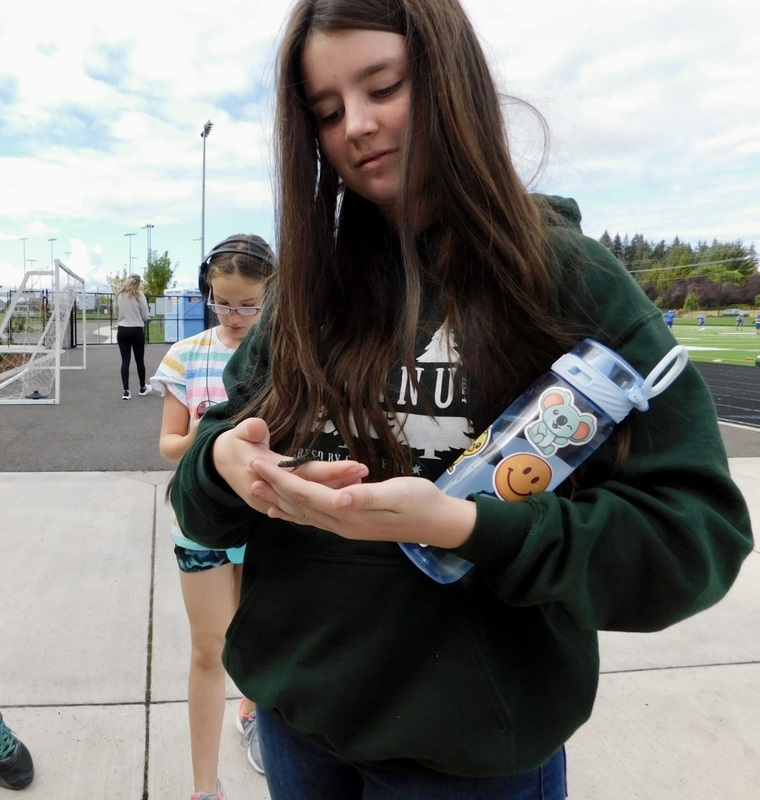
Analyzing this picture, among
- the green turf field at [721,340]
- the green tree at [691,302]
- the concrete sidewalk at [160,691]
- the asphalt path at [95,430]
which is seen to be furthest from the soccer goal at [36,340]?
the green tree at [691,302]

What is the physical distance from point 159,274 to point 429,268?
5207cm

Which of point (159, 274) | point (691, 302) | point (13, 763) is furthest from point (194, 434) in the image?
point (159, 274)

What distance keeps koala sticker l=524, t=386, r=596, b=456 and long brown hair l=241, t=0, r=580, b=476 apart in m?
0.14

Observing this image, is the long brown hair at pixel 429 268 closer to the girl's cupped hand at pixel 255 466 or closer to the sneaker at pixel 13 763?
the girl's cupped hand at pixel 255 466

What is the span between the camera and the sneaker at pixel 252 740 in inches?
97.3

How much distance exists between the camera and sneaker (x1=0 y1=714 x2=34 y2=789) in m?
2.26

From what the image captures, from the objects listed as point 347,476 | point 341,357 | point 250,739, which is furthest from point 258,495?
point 250,739

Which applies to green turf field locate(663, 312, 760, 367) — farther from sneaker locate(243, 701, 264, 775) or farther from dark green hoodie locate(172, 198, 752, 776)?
dark green hoodie locate(172, 198, 752, 776)

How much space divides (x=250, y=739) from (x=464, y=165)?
7.41 feet

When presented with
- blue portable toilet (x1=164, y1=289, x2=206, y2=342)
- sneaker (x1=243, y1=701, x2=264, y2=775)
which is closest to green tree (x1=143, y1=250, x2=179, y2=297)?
blue portable toilet (x1=164, y1=289, x2=206, y2=342)

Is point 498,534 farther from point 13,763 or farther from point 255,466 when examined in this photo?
point 13,763

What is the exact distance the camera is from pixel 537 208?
1.13m

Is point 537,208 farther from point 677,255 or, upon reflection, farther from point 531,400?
point 677,255

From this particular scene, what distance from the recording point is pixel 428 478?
1.09 meters
